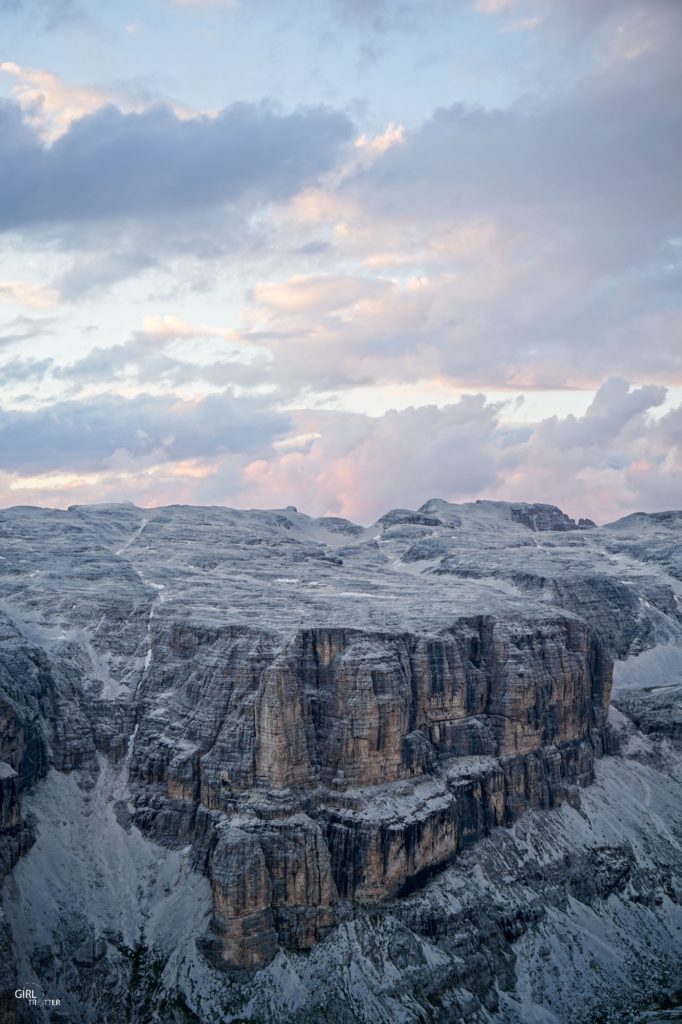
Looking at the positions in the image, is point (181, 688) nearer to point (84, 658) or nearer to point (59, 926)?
point (84, 658)

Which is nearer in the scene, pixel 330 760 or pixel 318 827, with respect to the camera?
pixel 318 827

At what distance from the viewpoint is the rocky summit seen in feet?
419

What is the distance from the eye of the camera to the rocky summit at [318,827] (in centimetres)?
12775

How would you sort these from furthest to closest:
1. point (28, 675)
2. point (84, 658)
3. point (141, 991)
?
1. point (84, 658)
2. point (28, 675)
3. point (141, 991)

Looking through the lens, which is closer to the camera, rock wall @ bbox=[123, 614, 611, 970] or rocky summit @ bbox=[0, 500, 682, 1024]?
rocky summit @ bbox=[0, 500, 682, 1024]

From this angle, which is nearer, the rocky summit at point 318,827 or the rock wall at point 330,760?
the rocky summit at point 318,827

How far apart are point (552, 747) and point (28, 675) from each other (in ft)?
294

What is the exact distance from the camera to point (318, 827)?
454 feet

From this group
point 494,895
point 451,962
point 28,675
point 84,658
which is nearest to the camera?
point 451,962

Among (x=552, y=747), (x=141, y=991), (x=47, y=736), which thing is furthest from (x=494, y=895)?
(x=47, y=736)

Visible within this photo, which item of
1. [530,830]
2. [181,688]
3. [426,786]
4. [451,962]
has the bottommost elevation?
[451,962]

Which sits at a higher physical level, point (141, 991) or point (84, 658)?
point (84, 658)

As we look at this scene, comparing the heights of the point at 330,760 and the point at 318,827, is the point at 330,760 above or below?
above

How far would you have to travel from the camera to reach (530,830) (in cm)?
15975
